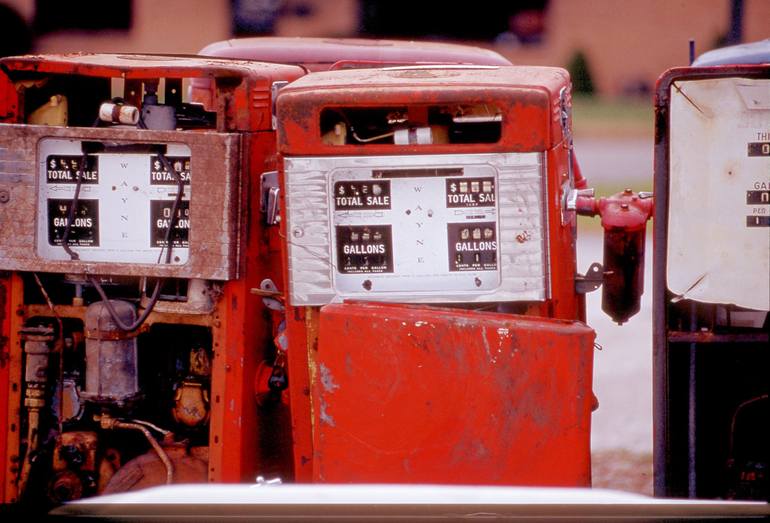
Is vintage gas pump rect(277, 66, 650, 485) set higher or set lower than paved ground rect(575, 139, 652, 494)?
higher

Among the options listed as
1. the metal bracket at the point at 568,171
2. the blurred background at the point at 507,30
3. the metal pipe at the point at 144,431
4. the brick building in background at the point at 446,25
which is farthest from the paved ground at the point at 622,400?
the brick building in background at the point at 446,25

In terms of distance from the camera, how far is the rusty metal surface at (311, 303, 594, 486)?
9.46 ft

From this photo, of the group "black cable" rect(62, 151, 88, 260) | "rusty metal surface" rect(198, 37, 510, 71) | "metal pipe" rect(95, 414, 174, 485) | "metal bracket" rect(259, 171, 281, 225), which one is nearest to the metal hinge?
"metal bracket" rect(259, 171, 281, 225)

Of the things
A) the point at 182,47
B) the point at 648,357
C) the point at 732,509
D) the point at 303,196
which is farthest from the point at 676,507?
the point at 182,47

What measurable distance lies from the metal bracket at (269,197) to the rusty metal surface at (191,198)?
11cm

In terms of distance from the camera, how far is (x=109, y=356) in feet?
10.8

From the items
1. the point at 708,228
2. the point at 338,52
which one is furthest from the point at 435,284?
the point at 338,52

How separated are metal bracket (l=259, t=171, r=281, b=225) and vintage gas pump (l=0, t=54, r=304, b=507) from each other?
0.07 feet

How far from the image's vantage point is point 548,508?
6.65 feet

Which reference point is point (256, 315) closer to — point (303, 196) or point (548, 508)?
point (303, 196)

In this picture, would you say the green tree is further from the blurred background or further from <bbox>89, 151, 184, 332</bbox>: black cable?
<bbox>89, 151, 184, 332</bbox>: black cable

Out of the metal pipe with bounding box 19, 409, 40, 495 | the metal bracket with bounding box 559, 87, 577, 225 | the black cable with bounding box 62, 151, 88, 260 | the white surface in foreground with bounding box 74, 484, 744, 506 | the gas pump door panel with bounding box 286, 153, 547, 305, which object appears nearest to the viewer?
the white surface in foreground with bounding box 74, 484, 744, 506

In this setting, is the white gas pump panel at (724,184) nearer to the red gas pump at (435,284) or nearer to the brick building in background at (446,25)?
the red gas pump at (435,284)

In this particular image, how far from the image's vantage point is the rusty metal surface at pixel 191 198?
3178 mm
